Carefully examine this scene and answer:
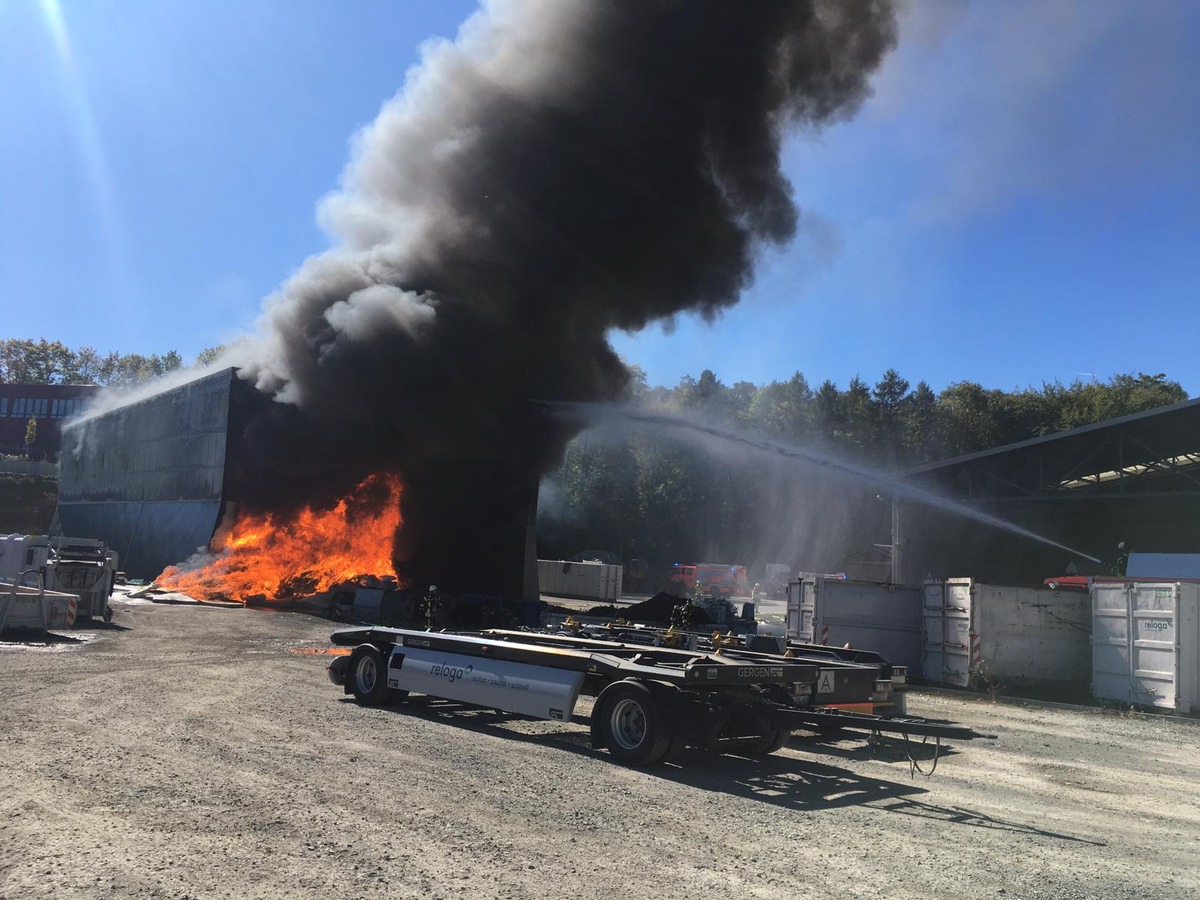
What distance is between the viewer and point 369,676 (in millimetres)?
10703

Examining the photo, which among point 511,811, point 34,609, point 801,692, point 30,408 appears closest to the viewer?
point 511,811

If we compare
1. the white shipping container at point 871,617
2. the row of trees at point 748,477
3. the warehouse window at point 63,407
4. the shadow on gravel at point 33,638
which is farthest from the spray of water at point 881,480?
the warehouse window at point 63,407

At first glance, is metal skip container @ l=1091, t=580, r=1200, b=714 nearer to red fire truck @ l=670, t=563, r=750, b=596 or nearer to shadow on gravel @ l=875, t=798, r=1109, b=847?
shadow on gravel @ l=875, t=798, r=1109, b=847

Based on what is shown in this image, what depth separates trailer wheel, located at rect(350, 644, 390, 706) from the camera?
10500mm

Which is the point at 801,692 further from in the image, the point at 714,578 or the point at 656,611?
the point at 714,578

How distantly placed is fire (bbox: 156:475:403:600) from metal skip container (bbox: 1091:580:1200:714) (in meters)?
21.0

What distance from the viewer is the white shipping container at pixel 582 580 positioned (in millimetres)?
41219

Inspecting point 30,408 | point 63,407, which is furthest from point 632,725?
point 30,408

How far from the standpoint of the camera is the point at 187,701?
10.1 m

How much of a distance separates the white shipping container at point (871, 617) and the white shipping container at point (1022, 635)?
5.48ft

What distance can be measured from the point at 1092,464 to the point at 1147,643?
14400mm

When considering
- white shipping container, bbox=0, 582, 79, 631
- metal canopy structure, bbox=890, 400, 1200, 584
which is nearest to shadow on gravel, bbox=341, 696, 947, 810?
white shipping container, bbox=0, 582, 79, 631

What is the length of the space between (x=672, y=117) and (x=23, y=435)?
9119 centimetres

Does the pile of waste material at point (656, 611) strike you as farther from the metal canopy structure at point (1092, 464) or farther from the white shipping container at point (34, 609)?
the white shipping container at point (34, 609)
